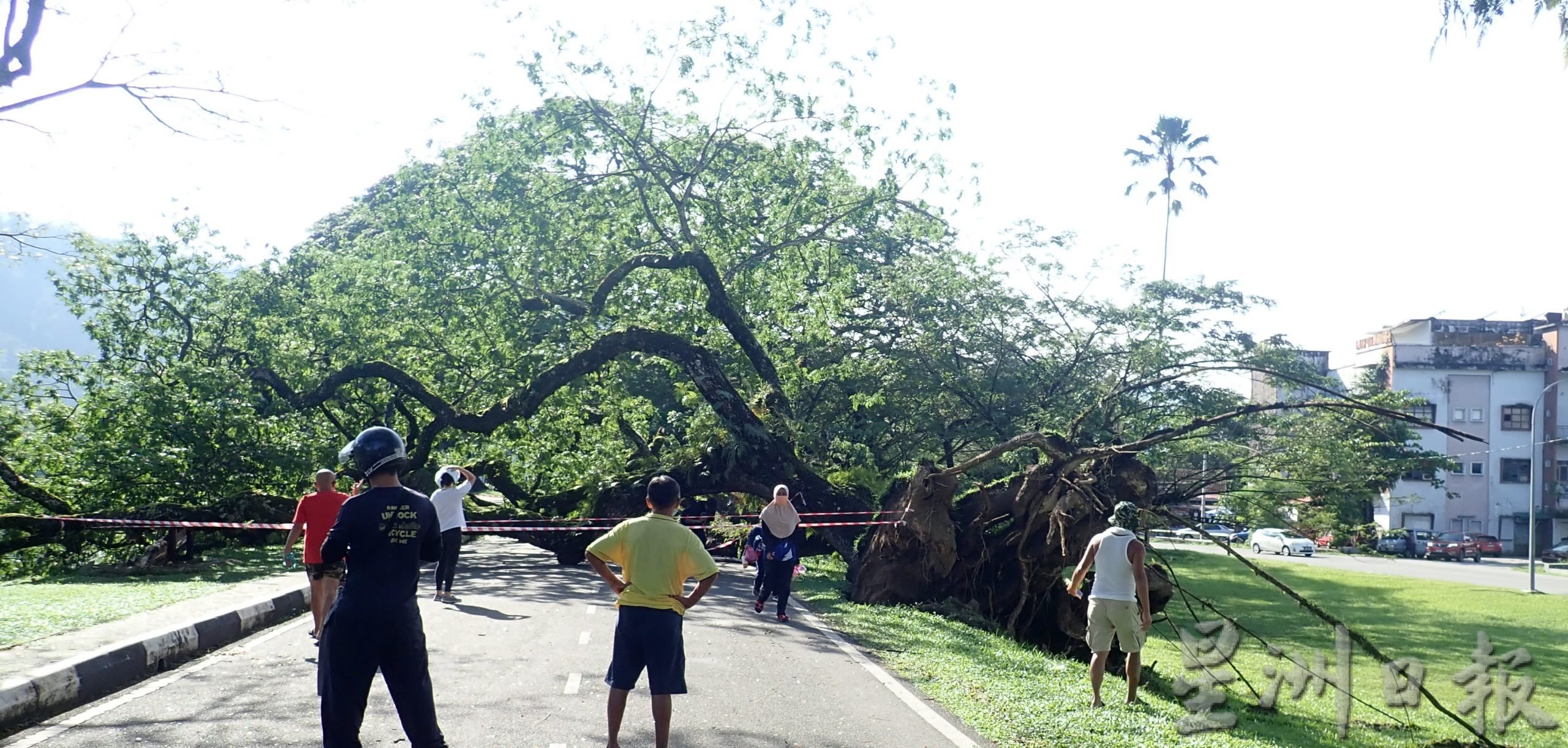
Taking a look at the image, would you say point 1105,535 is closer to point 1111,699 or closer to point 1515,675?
point 1111,699

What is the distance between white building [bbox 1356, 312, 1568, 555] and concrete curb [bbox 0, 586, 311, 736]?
2498 inches

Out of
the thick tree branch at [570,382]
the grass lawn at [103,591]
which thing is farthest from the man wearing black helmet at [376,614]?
the thick tree branch at [570,382]

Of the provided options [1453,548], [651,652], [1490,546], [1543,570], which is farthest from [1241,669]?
[1490,546]

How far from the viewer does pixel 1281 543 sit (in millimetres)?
61688

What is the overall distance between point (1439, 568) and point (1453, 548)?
41.2ft

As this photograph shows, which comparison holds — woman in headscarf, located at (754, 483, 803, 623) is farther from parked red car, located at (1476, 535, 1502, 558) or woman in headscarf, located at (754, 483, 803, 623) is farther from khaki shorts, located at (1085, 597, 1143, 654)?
parked red car, located at (1476, 535, 1502, 558)

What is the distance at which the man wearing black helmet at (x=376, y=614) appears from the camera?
5.16 metres

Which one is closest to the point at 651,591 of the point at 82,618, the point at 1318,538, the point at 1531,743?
the point at 82,618

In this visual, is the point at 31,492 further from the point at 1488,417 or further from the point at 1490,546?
the point at 1488,417

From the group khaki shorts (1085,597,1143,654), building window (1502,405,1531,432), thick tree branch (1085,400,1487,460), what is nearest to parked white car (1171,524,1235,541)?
khaki shorts (1085,597,1143,654)

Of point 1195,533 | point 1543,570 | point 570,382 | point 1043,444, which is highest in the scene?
point 570,382

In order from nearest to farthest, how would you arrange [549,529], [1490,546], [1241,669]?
[1241,669] → [549,529] → [1490,546]

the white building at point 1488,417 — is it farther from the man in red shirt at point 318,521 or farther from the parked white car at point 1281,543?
the man in red shirt at point 318,521

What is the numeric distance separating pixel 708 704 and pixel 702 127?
58.9 ft
